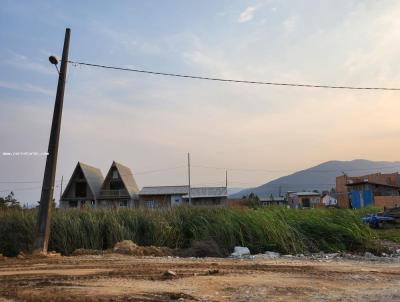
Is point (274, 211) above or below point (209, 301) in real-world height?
above

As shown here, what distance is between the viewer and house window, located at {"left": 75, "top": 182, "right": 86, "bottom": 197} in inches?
2499

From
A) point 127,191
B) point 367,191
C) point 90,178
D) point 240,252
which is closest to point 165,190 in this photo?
point 127,191

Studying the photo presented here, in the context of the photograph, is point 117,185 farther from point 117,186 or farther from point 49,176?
point 49,176

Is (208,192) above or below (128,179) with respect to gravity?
below

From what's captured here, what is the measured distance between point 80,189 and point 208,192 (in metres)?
17.6

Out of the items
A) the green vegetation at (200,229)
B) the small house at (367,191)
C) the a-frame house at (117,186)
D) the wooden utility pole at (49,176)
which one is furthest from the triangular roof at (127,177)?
the wooden utility pole at (49,176)

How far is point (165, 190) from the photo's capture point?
68.3 m

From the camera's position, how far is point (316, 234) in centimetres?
1594

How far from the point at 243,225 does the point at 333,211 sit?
3536mm

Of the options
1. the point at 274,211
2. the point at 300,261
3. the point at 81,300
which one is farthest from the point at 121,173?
the point at 81,300

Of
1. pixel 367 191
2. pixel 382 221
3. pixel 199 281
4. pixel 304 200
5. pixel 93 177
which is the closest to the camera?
pixel 199 281

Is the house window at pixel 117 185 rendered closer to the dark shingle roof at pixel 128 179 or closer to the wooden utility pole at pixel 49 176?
the dark shingle roof at pixel 128 179

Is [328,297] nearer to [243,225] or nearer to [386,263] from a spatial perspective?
[386,263]

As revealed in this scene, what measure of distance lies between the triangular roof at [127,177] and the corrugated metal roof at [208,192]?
7530 millimetres
